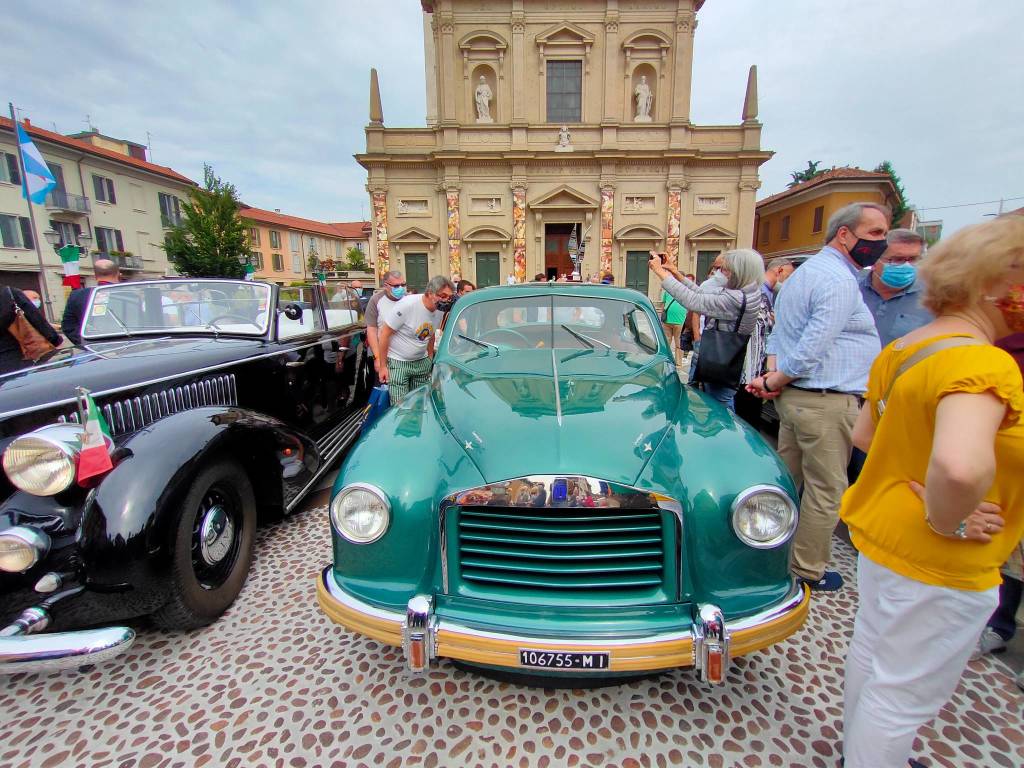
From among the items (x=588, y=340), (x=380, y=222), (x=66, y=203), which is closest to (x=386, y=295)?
(x=588, y=340)

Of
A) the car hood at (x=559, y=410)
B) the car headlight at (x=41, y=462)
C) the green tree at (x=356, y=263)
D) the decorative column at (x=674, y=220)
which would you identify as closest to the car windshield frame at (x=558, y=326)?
the car hood at (x=559, y=410)

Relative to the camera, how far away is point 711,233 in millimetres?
23109

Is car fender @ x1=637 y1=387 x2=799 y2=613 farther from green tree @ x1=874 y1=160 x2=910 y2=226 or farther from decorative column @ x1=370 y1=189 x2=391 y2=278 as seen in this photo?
green tree @ x1=874 y1=160 x2=910 y2=226

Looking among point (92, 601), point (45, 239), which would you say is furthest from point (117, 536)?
point (45, 239)

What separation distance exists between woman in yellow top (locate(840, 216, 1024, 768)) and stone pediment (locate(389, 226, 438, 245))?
78.4 ft

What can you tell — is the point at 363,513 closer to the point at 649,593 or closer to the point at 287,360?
the point at 649,593

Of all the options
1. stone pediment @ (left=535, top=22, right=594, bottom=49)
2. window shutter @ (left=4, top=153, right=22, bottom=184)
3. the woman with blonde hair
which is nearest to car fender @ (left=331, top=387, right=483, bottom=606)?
the woman with blonde hair

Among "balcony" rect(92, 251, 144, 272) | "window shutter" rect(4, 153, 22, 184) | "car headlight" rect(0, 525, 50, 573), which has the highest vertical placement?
"window shutter" rect(4, 153, 22, 184)

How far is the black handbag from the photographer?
134 inches

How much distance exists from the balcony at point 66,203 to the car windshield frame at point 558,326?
37519 millimetres

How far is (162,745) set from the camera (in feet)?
6.02

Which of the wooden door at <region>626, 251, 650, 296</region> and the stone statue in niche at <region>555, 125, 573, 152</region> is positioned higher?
the stone statue in niche at <region>555, 125, 573, 152</region>

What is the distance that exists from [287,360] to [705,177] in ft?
81.1

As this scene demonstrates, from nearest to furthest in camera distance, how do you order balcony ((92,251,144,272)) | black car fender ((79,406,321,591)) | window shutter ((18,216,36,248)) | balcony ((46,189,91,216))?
→ black car fender ((79,406,321,591)), window shutter ((18,216,36,248)), balcony ((46,189,91,216)), balcony ((92,251,144,272))
